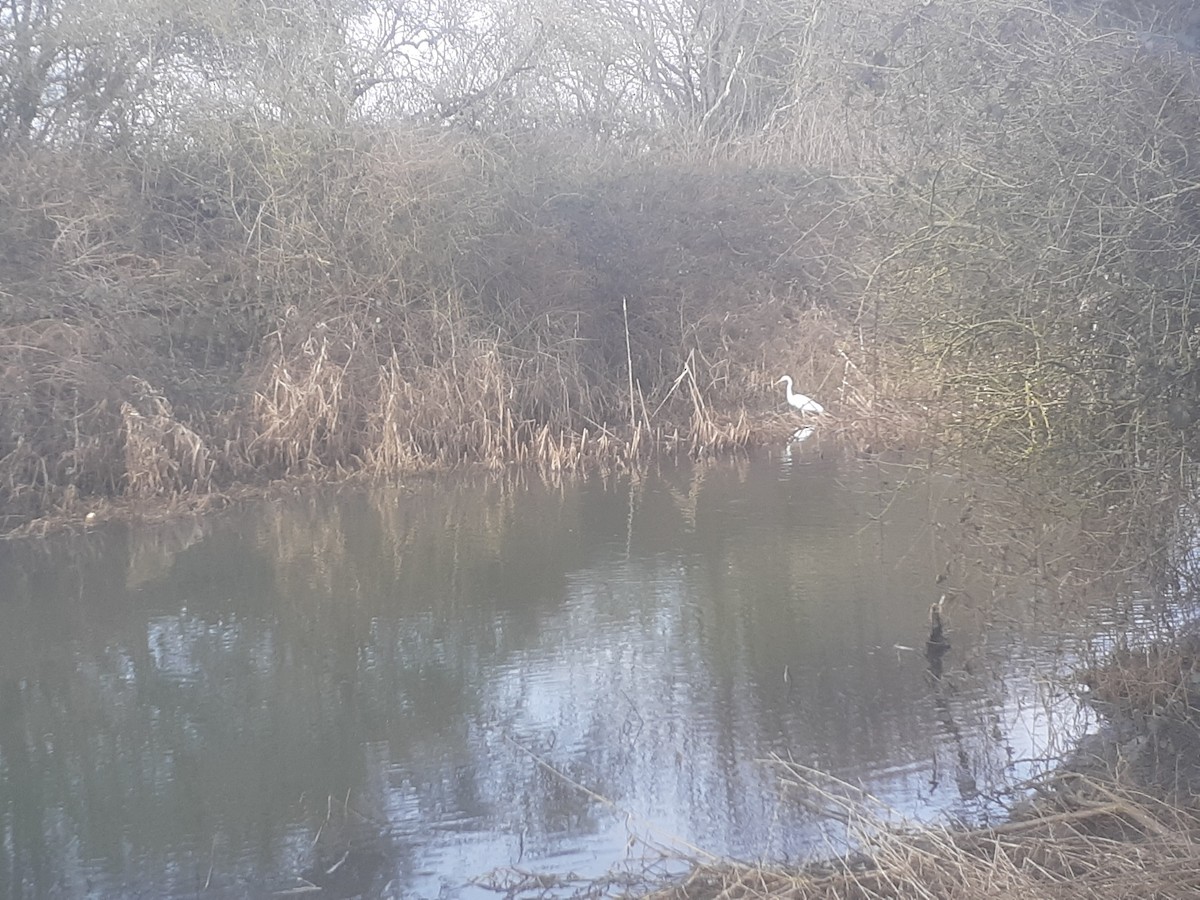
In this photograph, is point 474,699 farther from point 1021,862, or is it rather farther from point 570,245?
point 570,245

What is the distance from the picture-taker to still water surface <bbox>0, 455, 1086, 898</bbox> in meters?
4.86

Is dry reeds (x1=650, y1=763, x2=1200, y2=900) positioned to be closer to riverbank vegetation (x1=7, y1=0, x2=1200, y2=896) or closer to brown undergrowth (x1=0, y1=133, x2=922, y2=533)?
riverbank vegetation (x1=7, y1=0, x2=1200, y2=896)

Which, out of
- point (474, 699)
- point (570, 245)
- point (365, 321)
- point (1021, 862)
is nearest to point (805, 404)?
point (570, 245)

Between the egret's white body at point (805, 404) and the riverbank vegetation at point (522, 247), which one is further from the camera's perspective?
A: the egret's white body at point (805, 404)

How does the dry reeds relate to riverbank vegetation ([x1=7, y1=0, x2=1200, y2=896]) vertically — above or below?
below

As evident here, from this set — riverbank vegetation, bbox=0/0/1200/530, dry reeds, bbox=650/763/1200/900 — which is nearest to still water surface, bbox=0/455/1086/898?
dry reeds, bbox=650/763/1200/900

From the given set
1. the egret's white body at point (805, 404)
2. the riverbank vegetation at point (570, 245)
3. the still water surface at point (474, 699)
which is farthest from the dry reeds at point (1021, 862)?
the egret's white body at point (805, 404)

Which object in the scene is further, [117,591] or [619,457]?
[619,457]

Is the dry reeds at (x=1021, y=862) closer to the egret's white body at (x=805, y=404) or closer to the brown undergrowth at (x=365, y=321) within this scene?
the brown undergrowth at (x=365, y=321)

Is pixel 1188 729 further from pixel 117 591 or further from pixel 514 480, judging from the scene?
pixel 514 480

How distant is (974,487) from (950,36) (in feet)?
6.77

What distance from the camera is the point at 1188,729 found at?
5410 mm

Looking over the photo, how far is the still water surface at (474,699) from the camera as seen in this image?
4859mm

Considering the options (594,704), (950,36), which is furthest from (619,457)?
(950,36)
